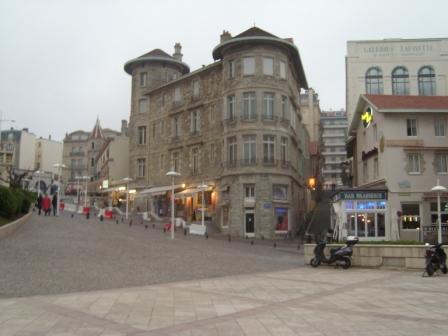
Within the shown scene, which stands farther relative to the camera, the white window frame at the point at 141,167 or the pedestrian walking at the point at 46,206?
the white window frame at the point at 141,167

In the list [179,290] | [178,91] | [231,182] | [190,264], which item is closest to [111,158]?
[178,91]

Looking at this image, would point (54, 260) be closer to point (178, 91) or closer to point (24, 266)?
point (24, 266)

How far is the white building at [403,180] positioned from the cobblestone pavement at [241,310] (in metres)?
17.6

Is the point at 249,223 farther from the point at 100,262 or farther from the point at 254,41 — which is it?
the point at 100,262

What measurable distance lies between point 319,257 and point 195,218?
25.4 metres

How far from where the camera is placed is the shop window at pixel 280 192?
3922cm

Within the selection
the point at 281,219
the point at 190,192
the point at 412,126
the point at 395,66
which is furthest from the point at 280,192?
the point at 395,66

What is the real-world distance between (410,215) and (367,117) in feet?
26.5

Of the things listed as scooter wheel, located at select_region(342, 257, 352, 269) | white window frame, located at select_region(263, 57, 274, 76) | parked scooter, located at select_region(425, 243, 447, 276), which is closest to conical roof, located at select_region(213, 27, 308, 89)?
white window frame, located at select_region(263, 57, 274, 76)

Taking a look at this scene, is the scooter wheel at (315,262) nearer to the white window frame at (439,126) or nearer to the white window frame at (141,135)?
the white window frame at (439,126)

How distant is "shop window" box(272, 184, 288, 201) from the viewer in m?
39.2

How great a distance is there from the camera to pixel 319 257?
19719 millimetres

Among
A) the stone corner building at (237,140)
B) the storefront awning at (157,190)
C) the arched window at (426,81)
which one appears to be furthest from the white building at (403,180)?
the arched window at (426,81)

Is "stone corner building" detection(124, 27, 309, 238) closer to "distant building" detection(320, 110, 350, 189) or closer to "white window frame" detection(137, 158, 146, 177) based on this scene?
"white window frame" detection(137, 158, 146, 177)
